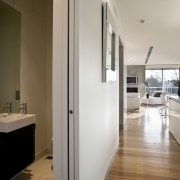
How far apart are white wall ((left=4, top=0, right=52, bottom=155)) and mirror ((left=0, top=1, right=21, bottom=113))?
0.21 ft

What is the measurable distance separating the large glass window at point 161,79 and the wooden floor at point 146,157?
26.2 ft

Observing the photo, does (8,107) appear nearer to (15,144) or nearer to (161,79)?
(15,144)

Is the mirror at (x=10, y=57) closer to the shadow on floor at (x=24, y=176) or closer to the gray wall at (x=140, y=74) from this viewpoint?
the shadow on floor at (x=24, y=176)

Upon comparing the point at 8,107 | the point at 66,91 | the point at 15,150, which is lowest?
the point at 15,150

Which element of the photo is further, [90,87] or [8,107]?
[8,107]

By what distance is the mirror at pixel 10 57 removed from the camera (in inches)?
102

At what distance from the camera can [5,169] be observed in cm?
204

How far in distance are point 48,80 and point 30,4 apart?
3.79 ft

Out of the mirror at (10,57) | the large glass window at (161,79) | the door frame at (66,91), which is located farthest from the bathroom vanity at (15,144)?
the large glass window at (161,79)

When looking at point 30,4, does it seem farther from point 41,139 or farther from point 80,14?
point 41,139

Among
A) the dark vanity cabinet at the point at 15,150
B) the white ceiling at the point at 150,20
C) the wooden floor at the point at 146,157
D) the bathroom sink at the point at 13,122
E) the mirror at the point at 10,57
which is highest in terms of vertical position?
the white ceiling at the point at 150,20

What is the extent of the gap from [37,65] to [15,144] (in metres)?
1.26

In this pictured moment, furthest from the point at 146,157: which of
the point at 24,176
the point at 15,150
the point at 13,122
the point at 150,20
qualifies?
the point at 150,20

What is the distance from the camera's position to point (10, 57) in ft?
8.66
